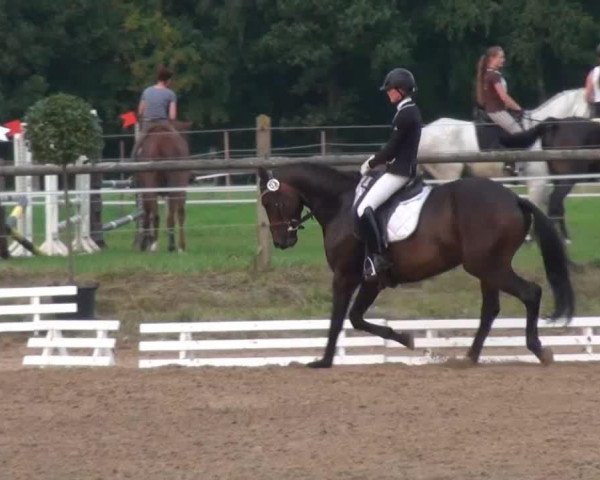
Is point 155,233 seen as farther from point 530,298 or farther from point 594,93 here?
point 530,298

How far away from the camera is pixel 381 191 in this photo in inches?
448

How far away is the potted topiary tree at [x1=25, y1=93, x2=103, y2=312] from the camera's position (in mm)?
14211

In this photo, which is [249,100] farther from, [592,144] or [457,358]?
[457,358]

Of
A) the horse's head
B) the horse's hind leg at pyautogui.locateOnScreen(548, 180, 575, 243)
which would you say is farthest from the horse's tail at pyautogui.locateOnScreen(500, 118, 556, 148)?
the horse's head

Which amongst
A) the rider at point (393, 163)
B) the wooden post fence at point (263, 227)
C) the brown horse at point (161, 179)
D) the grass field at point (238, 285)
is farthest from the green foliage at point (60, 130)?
the rider at point (393, 163)

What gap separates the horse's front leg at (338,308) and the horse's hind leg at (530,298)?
1.12m

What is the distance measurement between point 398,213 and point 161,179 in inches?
246

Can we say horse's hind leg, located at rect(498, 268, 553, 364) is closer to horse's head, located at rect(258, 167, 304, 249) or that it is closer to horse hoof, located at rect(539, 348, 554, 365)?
horse hoof, located at rect(539, 348, 554, 365)

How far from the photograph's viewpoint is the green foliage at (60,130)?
14.2 meters

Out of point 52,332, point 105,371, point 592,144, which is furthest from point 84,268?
point 592,144

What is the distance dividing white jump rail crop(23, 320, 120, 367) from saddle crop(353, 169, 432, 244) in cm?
226

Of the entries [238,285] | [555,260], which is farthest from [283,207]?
[238,285]

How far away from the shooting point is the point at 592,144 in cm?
1603

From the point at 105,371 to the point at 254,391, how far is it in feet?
5.53
